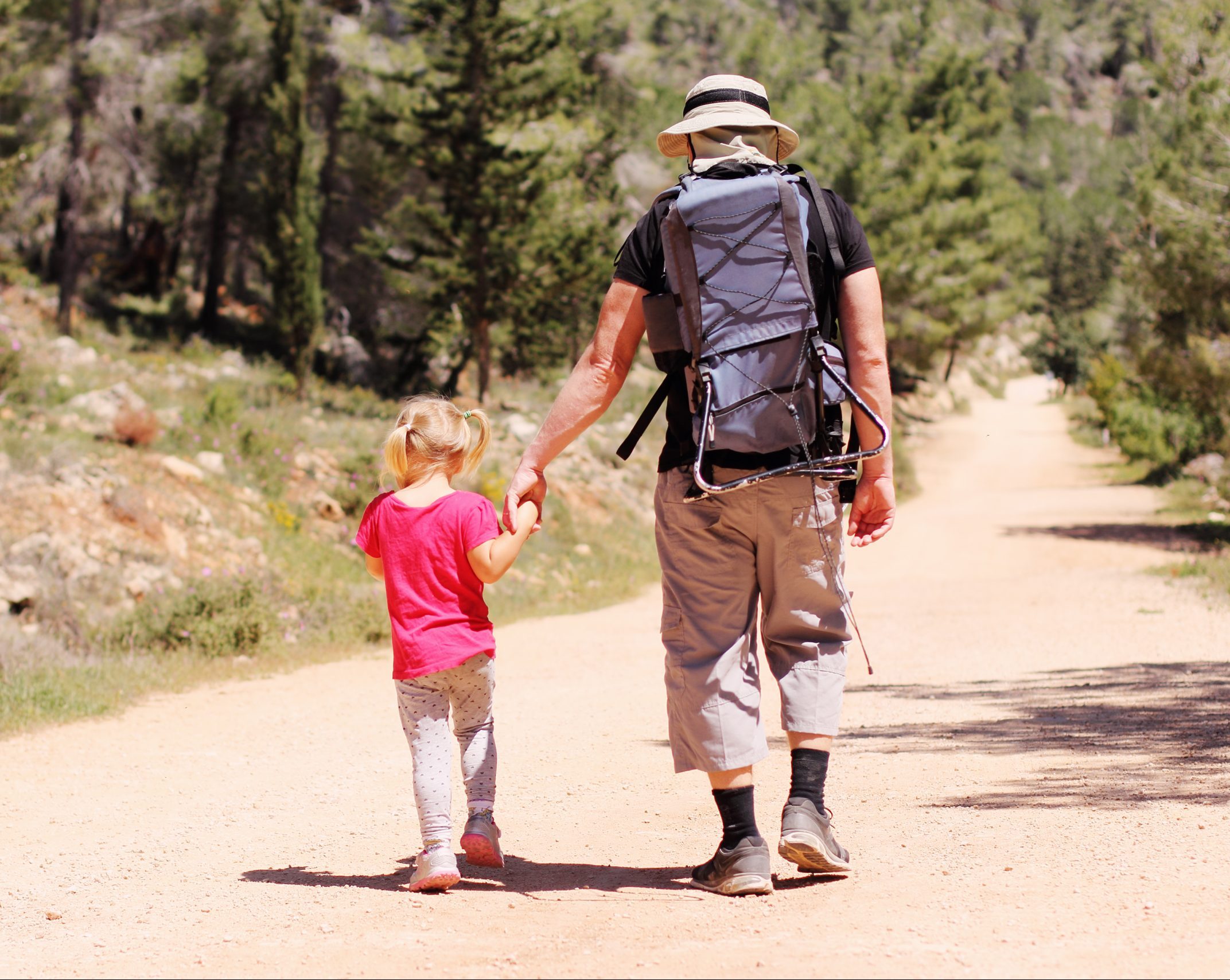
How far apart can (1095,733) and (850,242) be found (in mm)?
3226

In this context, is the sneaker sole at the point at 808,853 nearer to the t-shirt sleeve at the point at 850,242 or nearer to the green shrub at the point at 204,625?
the t-shirt sleeve at the point at 850,242

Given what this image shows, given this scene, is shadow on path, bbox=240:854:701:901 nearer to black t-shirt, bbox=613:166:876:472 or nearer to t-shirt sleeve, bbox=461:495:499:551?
t-shirt sleeve, bbox=461:495:499:551

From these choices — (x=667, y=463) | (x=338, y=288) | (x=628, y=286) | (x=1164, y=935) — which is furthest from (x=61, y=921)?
(x=338, y=288)

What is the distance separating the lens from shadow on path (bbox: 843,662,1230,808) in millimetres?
4594

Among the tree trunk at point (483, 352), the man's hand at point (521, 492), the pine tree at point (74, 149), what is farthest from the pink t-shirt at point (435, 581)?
the pine tree at point (74, 149)

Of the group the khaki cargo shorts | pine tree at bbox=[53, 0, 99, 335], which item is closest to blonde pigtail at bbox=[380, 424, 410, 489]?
the khaki cargo shorts

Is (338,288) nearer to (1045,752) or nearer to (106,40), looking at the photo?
(106,40)

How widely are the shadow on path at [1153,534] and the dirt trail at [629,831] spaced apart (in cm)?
816

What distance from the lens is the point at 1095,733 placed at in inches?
229

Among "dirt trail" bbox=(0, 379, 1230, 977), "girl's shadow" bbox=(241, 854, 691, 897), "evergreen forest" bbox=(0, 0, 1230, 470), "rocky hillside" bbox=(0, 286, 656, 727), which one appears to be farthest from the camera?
"evergreen forest" bbox=(0, 0, 1230, 470)

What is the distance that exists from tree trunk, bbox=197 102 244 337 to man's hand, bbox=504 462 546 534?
86.9 feet

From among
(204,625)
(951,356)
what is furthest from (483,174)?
(951,356)

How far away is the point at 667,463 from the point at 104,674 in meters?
6.08

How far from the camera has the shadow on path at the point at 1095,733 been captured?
181 inches
